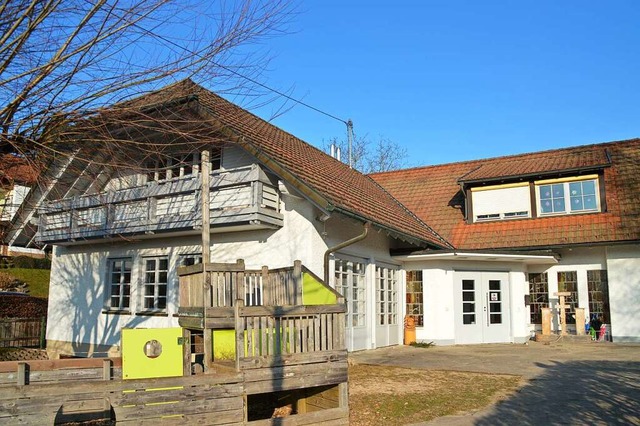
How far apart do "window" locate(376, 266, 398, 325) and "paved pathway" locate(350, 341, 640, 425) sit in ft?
2.90

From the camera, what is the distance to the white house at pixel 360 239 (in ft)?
41.9

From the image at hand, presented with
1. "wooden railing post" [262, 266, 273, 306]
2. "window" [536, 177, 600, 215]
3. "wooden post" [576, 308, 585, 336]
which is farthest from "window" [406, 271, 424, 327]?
"wooden railing post" [262, 266, 273, 306]

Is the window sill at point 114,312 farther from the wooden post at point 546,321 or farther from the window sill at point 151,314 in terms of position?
the wooden post at point 546,321

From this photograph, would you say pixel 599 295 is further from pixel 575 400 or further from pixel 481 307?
pixel 575 400

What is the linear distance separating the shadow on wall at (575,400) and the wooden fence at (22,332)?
14955 mm

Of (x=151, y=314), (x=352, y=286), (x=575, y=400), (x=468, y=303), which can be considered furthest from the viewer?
(x=468, y=303)

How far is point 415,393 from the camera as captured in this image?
923 cm

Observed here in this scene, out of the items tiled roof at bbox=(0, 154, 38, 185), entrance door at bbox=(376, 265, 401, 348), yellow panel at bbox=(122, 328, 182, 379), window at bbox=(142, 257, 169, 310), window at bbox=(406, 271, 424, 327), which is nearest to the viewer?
tiled roof at bbox=(0, 154, 38, 185)

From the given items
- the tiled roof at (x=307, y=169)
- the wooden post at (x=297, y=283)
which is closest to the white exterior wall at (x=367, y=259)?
the tiled roof at (x=307, y=169)

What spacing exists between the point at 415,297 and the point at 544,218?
17.2 feet

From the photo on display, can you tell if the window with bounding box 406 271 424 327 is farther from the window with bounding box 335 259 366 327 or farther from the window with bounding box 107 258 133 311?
the window with bounding box 107 258 133 311

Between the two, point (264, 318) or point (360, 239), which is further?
point (360, 239)

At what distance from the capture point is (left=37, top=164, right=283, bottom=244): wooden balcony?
12.2m

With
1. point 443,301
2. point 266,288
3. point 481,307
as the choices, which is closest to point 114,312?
point 266,288
